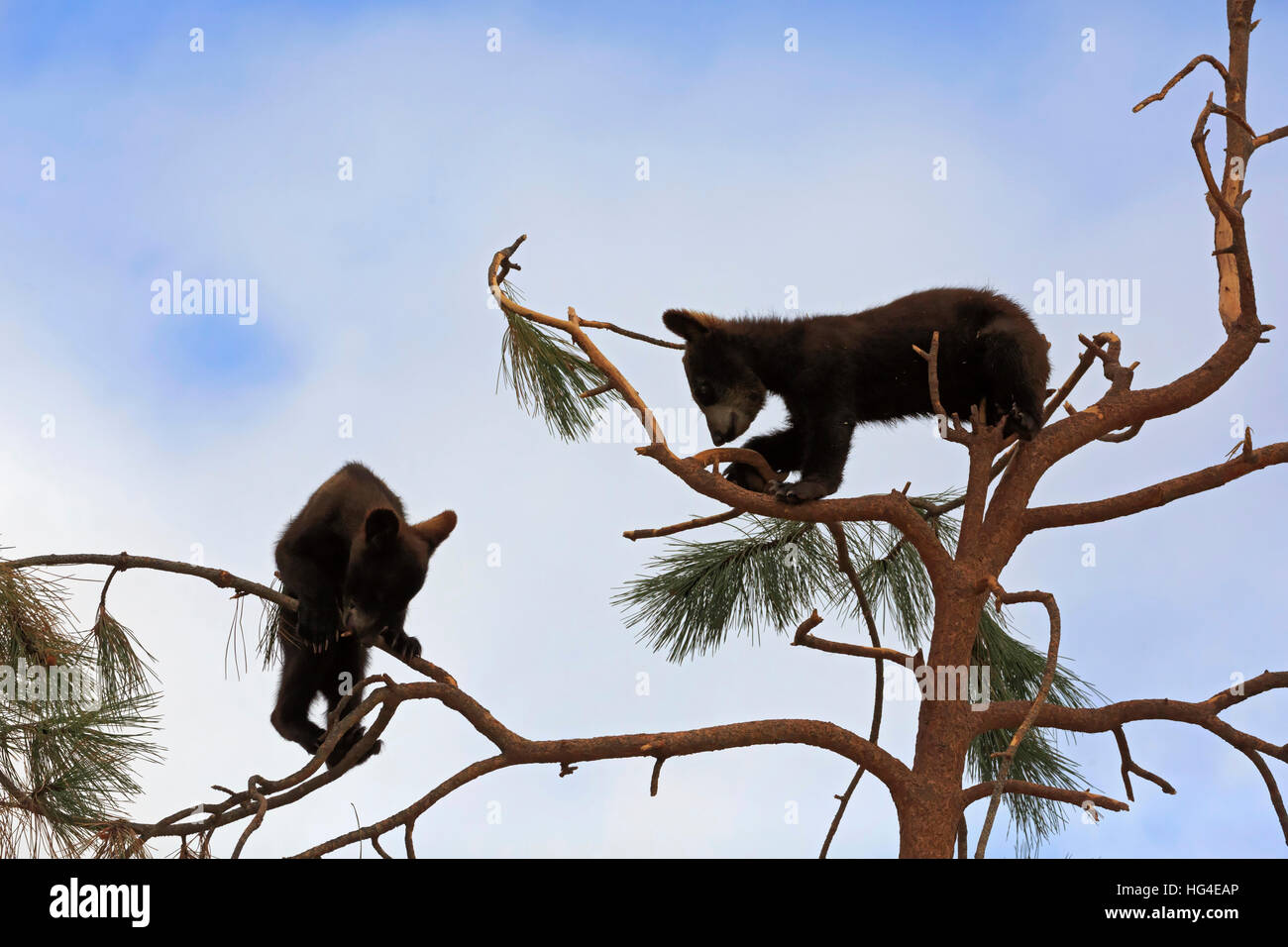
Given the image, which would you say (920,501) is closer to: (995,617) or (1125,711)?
(995,617)

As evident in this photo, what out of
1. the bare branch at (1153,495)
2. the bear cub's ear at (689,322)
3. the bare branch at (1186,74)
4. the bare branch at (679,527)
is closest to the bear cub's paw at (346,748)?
the bare branch at (679,527)

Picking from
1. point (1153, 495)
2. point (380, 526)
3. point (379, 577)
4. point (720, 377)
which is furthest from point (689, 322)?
point (1153, 495)

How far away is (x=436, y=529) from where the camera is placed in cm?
448

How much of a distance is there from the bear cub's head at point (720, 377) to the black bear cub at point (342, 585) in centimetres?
111

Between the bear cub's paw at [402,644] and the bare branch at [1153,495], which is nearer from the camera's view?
the bear cub's paw at [402,644]

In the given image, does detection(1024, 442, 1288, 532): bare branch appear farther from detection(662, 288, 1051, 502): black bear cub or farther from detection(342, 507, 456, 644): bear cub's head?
detection(342, 507, 456, 644): bear cub's head

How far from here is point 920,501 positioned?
523 centimetres

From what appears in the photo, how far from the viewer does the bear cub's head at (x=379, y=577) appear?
4121 millimetres

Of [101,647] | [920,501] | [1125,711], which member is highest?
[920,501]

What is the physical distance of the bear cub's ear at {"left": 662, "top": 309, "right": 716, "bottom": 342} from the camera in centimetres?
464

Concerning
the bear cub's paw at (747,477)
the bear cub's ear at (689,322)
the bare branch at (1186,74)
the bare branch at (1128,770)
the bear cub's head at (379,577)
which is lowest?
the bare branch at (1128,770)

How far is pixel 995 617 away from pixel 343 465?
9.92 ft

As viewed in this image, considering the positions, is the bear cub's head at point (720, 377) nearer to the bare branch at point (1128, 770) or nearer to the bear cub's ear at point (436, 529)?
the bear cub's ear at point (436, 529)
